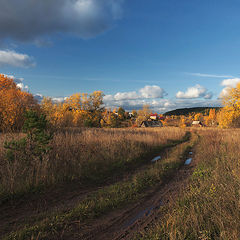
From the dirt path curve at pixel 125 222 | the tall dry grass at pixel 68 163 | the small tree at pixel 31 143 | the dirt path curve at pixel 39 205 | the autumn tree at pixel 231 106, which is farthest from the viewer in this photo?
the autumn tree at pixel 231 106

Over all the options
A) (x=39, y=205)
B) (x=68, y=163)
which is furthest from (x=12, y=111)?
(x=39, y=205)

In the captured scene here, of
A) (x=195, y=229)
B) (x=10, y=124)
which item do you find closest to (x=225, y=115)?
(x=195, y=229)

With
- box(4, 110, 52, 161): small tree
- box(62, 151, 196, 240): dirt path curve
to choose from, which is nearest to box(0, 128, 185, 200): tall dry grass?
box(4, 110, 52, 161): small tree

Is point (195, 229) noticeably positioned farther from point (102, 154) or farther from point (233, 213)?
point (102, 154)

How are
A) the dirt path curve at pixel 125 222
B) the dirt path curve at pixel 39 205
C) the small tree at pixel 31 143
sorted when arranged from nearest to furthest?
the dirt path curve at pixel 125 222
the dirt path curve at pixel 39 205
the small tree at pixel 31 143

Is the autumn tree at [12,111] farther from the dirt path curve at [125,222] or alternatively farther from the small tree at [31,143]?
the dirt path curve at [125,222]

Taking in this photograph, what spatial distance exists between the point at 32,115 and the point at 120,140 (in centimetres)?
727

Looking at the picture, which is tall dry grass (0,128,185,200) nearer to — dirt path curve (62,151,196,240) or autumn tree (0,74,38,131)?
dirt path curve (62,151,196,240)

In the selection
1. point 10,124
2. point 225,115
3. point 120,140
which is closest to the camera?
point 120,140

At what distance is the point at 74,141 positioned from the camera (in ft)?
33.0

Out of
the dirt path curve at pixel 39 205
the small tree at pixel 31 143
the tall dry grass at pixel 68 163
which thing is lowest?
the dirt path curve at pixel 39 205

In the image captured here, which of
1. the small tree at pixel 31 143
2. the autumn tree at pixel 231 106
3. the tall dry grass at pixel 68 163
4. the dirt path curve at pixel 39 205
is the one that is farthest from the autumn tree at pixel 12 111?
the autumn tree at pixel 231 106

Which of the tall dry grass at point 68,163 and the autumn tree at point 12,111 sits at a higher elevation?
the autumn tree at point 12,111

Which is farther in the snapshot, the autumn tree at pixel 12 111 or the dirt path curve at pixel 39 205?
the autumn tree at pixel 12 111
